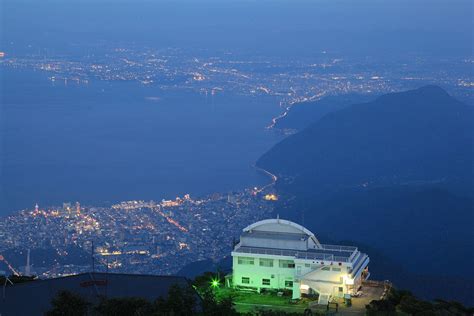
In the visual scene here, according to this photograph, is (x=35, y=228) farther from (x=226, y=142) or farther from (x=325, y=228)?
(x=226, y=142)

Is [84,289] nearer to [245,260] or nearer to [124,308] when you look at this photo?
[124,308]

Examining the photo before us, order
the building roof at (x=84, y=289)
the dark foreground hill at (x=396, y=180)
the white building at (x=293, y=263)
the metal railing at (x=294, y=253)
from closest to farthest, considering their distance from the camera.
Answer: the building roof at (x=84, y=289) < the white building at (x=293, y=263) < the metal railing at (x=294, y=253) < the dark foreground hill at (x=396, y=180)

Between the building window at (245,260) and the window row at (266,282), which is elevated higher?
the building window at (245,260)

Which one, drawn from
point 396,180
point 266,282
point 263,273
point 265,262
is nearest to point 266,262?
point 265,262

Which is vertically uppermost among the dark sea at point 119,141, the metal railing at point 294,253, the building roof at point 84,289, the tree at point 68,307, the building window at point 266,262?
the tree at point 68,307

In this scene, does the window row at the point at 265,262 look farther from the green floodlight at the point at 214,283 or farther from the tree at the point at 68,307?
the tree at the point at 68,307

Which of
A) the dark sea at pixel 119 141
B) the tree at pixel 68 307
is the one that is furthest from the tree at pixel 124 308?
the dark sea at pixel 119 141

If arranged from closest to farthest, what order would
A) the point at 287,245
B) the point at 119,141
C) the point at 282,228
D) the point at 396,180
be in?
1. the point at 287,245
2. the point at 282,228
3. the point at 396,180
4. the point at 119,141
